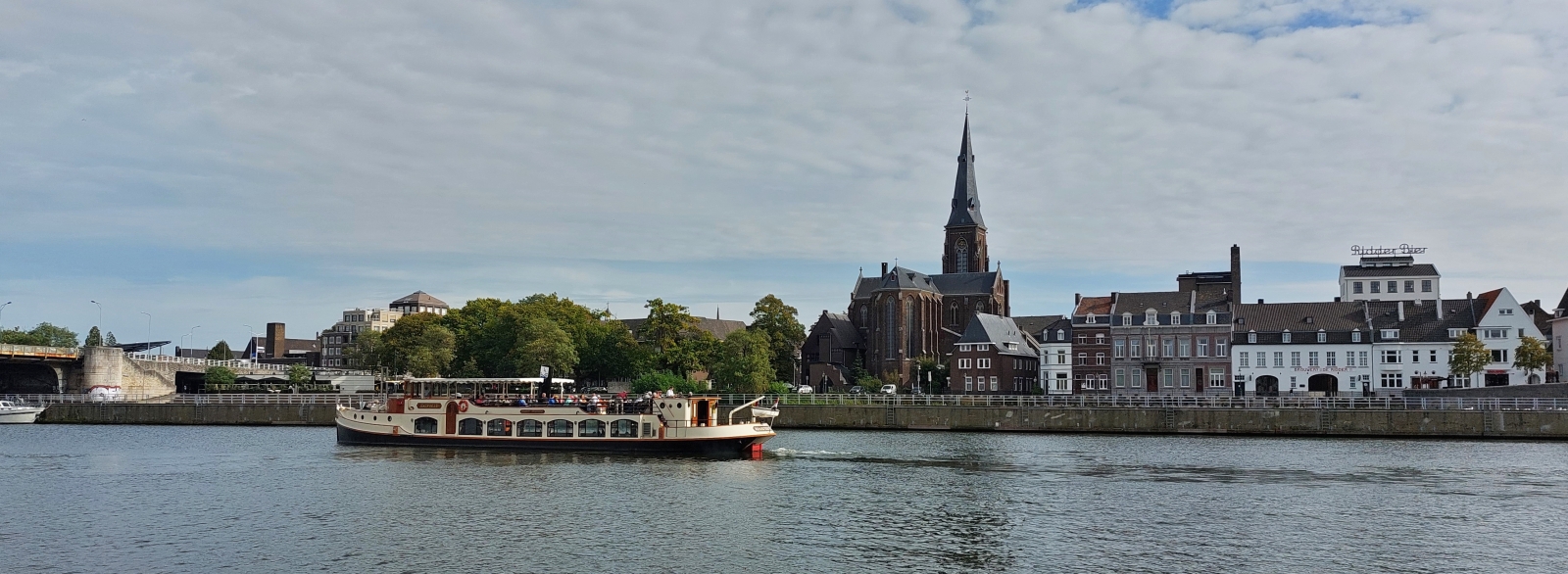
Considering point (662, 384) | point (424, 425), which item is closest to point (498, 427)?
point (424, 425)

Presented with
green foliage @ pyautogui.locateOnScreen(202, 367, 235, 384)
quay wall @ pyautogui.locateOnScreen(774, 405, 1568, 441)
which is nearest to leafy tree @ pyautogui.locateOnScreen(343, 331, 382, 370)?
green foliage @ pyautogui.locateOnScreen(202, 367, 235, 384)

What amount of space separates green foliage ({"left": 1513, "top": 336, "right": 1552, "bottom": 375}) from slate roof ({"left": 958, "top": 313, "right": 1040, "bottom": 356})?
5283cm

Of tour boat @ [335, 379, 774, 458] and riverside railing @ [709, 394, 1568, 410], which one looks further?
riverside railing @ [709, 394, 1568, 410]

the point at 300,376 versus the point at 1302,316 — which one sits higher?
the point at 1302,316

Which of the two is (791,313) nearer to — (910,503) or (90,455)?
(90,455)

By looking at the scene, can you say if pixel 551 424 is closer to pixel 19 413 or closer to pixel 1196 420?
pixel 1196 420

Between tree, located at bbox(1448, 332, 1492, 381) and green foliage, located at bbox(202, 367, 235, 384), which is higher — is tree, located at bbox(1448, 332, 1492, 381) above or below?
above

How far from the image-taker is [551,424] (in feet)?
239

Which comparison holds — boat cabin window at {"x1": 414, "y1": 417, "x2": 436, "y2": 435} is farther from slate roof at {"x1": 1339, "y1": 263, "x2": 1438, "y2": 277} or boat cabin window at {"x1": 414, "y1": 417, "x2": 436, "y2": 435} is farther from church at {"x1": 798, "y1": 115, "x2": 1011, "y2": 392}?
slate roof at {"x1": 1339, "y1": 263, "x2": 1438, "y2": 277}

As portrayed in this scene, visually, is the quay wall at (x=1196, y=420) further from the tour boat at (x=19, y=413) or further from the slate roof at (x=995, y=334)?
the tour boat at (x=19, y=413)

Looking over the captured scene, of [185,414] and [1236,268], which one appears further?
[1236,268]

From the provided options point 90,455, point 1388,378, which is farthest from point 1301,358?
point 90,455

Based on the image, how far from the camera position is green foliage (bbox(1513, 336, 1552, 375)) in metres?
107

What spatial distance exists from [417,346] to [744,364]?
42397 millimetres
